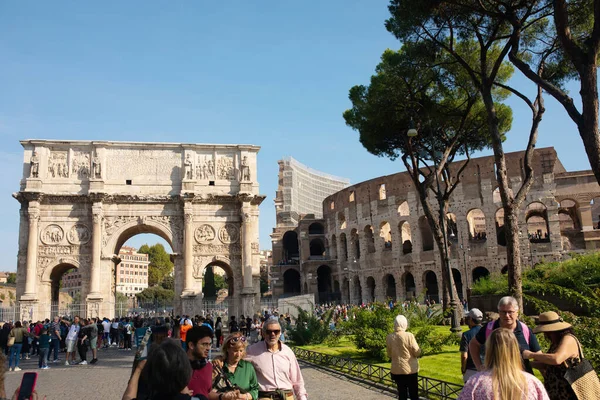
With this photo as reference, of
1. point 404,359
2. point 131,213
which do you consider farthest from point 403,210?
point 404,359

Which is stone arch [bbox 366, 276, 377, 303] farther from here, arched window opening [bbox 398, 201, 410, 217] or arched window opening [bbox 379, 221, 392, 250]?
arched window opening [bbox 398, 201, 410, 217]

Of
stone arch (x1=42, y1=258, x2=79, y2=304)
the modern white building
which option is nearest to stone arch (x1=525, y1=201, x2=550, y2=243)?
stone arch (x1=42, y1=258, x2=79, y2=304)

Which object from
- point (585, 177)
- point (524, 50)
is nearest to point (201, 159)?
point (524, 50)

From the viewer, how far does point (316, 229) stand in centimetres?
5028

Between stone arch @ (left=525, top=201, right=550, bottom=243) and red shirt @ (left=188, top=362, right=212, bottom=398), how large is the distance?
3218 centimetres

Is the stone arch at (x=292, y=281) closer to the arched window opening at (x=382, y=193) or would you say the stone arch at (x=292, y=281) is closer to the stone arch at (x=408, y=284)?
the stone arch at (x=408, y=284)

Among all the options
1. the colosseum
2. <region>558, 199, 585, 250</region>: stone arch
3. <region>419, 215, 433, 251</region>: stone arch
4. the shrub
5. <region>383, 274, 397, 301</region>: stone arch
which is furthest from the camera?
<region>383, 274, 397, 301</region>: stone arch

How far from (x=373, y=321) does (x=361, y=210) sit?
28.8 meters

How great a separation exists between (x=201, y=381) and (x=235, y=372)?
0.25 meters

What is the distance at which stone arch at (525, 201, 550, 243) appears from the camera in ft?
110

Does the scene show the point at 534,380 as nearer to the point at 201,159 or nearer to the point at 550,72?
the point at 550,72

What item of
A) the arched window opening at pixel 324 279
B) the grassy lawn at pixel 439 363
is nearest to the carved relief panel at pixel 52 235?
the grassy lawn at pixel 439 363

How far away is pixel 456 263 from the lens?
3425 centimetres

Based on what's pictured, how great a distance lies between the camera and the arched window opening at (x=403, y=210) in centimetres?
3673
